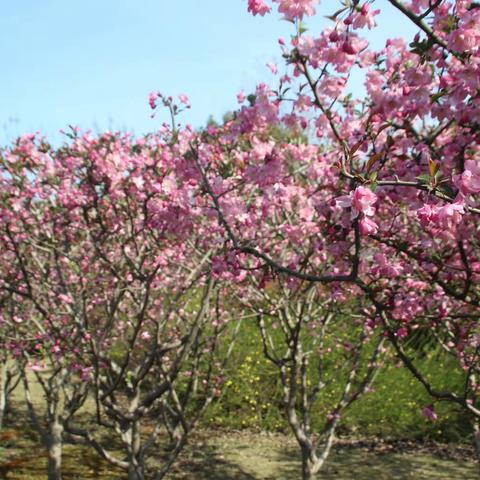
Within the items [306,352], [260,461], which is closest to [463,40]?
[306,352]

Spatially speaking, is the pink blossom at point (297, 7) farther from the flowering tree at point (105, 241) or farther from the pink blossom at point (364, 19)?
the flowering tree at point (105, 241)

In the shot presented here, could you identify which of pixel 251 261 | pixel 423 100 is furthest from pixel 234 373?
Result: pixel 423 100

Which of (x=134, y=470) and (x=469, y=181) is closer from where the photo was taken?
(x=469, y=181)

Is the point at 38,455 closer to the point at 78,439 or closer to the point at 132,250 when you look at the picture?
the point at 78,439

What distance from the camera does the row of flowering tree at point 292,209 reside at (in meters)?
2.75

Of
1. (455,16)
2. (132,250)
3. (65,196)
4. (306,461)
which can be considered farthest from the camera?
(132,250)

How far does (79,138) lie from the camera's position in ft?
16.2

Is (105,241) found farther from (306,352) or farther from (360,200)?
(360,200)

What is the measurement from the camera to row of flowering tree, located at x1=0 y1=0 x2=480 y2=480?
2752 millimetres

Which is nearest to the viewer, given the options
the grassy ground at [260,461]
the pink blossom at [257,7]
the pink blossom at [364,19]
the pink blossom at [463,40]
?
the pink blossom at [463,40]

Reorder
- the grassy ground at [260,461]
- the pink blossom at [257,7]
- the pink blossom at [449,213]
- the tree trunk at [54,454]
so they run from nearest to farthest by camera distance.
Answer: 1. the pink blossom at [449,213]
2. the pink blossom at [257,7]
3. the tree trunk at [54,454]
4. the grassy ground at [260,461]

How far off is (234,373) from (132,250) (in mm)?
3688

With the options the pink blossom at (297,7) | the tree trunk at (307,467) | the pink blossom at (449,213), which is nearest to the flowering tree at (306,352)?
the tree trunk at (307,467)

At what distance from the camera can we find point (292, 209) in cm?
598
